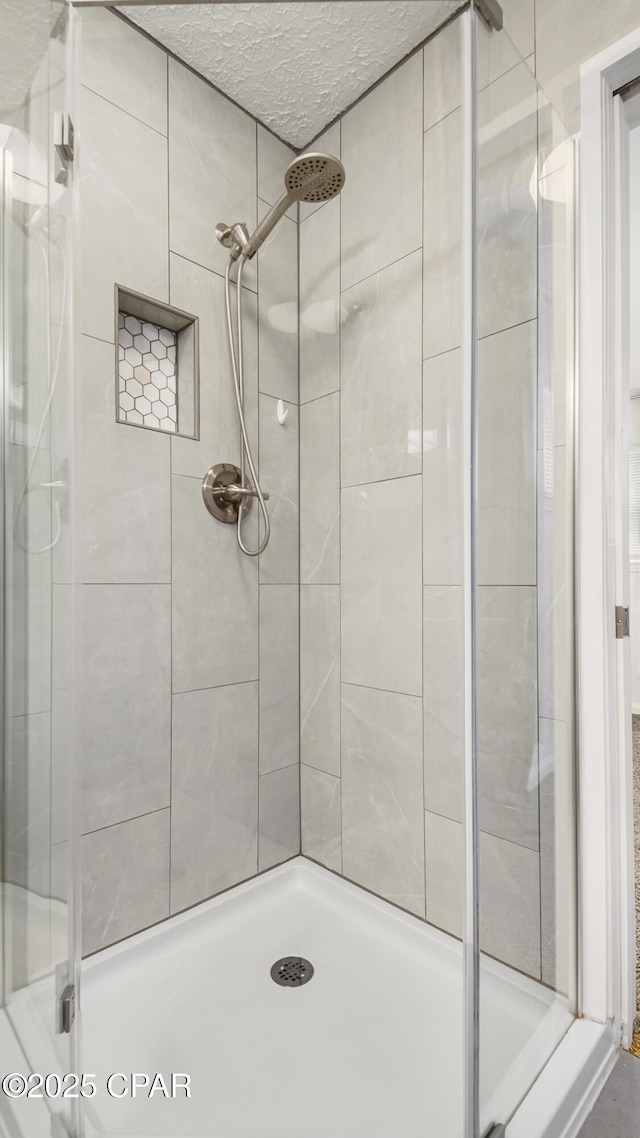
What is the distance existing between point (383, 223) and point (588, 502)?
0.98 metres

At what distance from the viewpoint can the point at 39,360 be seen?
888mm

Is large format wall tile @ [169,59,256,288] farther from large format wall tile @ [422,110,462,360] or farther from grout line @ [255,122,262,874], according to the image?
large format wall tile @ [422,110,462,360]

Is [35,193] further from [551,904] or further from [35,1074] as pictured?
[551,904]

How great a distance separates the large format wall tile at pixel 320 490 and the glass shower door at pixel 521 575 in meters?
0.71

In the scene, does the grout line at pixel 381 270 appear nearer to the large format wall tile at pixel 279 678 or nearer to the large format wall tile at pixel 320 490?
the large format wall tile at pixel 320 490

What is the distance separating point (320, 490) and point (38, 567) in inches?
37.7

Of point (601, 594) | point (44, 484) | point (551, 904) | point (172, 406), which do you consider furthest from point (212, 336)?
point (551, 904)

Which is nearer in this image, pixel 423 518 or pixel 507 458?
pixel 507 458

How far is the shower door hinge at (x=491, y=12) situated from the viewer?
2.61ft

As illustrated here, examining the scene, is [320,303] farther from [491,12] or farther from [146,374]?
[491,12]

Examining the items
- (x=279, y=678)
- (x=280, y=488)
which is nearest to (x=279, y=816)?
(x=279, y=678)

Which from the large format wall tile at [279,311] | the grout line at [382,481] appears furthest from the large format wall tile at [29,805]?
the large format wall tile at [279,311]

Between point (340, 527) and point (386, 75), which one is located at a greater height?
point (386, 75)

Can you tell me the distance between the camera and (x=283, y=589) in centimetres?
174
